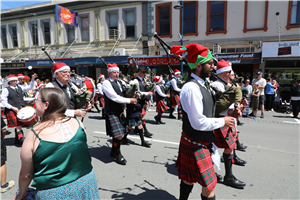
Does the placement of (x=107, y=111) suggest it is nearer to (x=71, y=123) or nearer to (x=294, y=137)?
(x=71, y=123)

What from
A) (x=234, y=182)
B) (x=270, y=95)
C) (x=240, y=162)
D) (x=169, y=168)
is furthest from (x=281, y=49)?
(x=169, y=168)

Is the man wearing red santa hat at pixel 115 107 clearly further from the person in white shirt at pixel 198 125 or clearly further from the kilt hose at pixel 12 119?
the kilt hose at pixel 12 119

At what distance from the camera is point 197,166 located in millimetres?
2010

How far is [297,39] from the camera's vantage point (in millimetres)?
10516

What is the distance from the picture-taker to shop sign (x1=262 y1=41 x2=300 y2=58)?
387 inches

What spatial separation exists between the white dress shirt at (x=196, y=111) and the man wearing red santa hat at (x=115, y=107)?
192 centimetres

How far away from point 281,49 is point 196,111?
10750 mm

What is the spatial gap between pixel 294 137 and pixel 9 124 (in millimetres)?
7785

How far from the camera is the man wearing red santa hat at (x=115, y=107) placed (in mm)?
3729

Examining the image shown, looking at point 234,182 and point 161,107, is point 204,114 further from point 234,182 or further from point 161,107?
point 161,107

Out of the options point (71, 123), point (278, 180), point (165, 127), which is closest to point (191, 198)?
point (278, 180)

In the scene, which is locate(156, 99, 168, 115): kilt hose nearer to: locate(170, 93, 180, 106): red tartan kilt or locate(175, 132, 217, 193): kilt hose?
locate(170, 93, 180, 106): red tartan kilt

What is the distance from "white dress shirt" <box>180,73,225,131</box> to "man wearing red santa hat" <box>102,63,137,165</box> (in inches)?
75.7

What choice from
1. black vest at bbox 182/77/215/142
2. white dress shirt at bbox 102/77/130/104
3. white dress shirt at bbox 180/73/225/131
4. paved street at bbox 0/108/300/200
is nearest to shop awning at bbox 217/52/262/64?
paved street at bbox 0/108/300/200
